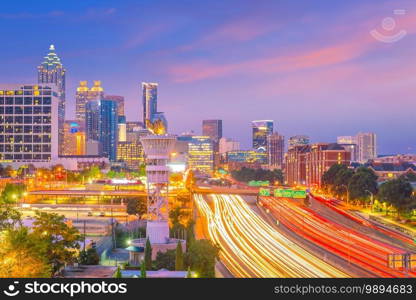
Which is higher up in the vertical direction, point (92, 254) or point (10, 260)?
point (10, 260)

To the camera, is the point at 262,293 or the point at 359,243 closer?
the point at 262,293

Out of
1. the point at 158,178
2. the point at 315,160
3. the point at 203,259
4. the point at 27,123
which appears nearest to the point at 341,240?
the point at 158,178

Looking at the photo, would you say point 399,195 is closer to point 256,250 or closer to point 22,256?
point 256,250

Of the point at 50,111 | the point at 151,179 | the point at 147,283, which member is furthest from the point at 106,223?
the point at 50,111

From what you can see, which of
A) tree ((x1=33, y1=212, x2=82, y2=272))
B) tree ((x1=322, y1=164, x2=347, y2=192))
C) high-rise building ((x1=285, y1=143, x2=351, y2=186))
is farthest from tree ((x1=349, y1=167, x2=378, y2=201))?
tree ((x1=33, y1=212, x2=82, y2=272))

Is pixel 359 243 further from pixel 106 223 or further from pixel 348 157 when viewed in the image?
pixel 348 157

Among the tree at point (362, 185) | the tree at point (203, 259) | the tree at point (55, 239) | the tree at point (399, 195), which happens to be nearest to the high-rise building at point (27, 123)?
the tree at point (362, 185)
